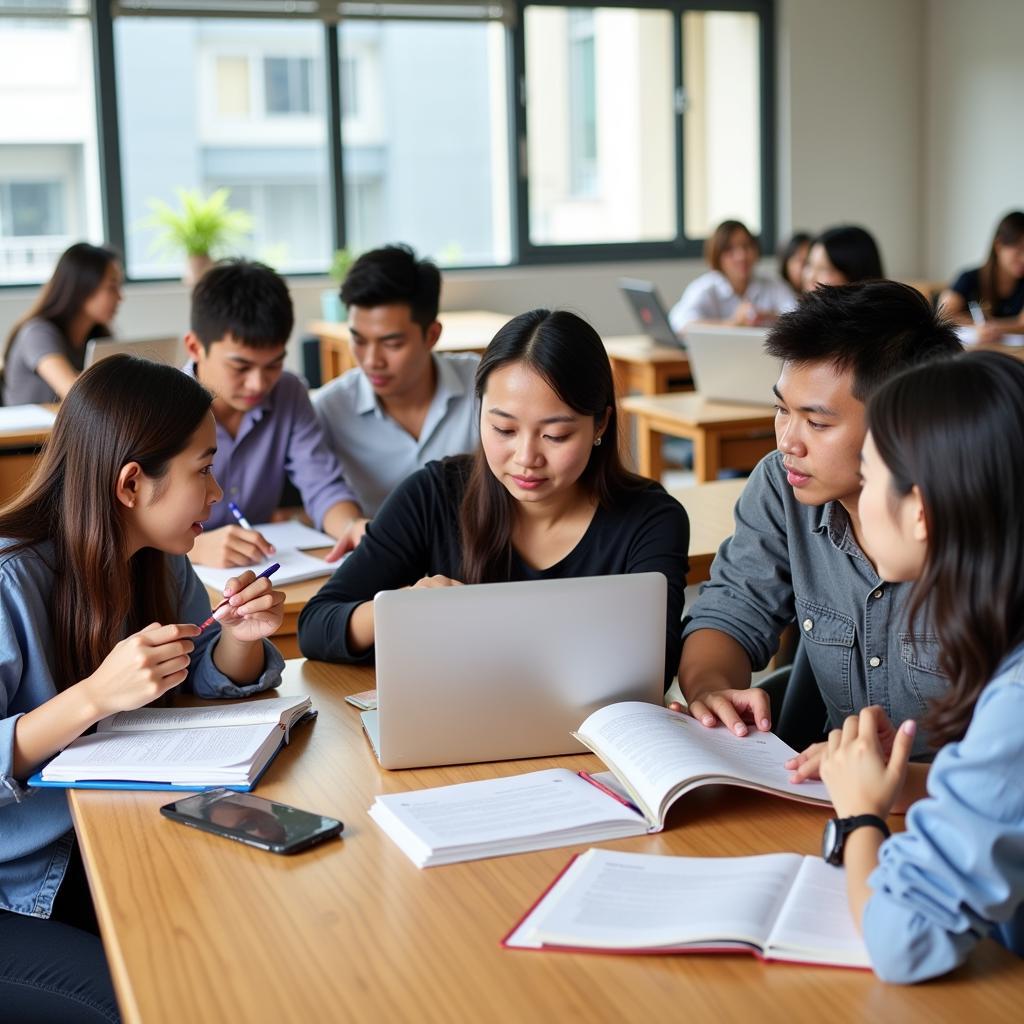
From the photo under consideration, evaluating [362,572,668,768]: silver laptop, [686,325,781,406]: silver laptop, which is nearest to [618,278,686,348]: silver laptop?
[686,325,781,406]: silver laptop

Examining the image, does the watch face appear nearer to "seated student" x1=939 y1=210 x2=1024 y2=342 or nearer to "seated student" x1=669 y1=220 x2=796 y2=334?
"seated student" x1=939 y1=210 x2=1024 y2=342

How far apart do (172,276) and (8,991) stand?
5380 millimetres

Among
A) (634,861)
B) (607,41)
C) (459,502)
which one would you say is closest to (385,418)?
(459,502)

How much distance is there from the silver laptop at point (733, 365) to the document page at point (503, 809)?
2500 millimetres

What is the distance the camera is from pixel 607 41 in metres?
6.95

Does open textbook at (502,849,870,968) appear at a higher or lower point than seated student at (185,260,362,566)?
lower

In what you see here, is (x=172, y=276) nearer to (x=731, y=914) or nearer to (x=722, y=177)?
(x=722, y=177)

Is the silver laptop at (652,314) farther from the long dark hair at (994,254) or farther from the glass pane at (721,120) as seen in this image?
the glass pane at (721,120)

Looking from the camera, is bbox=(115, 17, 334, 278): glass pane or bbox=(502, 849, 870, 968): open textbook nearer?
bbox=(502, 849, 870, 968): open textbook

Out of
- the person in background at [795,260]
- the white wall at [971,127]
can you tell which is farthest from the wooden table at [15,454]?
the white wall at [971,127]

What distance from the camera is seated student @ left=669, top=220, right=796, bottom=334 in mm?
5758

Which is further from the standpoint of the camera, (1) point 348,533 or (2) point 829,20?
(2) point 829,20

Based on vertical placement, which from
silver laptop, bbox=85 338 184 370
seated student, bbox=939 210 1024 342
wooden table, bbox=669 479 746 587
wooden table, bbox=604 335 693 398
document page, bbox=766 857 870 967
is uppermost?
seated student, bbox=939 210 1024 342

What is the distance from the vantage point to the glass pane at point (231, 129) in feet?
20.3
